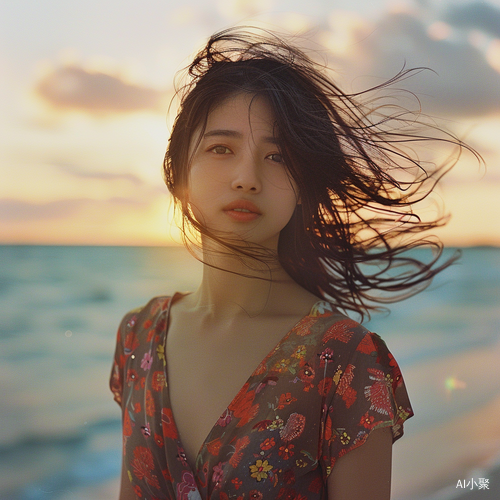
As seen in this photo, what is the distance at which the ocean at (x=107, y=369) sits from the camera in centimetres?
287

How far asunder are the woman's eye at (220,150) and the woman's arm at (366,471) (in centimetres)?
60

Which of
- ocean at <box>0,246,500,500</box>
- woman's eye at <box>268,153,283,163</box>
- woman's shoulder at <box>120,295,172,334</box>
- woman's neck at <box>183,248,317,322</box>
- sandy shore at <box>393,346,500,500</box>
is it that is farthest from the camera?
ocean at <box>0,246,500,500</box>

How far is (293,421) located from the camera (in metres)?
0.93

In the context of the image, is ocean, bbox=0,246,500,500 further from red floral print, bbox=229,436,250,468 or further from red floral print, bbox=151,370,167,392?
red floral print, bbox=229,436,250,468

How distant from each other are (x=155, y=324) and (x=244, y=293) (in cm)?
26

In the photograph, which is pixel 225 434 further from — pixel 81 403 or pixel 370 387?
pixel 81 403

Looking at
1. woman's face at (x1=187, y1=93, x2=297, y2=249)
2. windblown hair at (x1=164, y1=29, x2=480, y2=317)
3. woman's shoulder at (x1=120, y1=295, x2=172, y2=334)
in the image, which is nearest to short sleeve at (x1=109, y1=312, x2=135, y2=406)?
woman's shoulder at (x1=120, y1=295, x2=172, y2=334)

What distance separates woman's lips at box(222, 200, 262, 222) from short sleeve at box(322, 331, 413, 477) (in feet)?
1.05

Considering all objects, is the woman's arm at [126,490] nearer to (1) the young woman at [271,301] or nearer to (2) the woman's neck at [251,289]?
(1) the young woman at [271,301]

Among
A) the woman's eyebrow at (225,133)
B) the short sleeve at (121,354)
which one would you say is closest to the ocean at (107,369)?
the short sleeve at (121,354)

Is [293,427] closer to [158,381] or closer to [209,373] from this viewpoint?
[209,373]

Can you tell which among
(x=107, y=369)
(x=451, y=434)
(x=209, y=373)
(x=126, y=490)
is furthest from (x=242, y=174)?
(x=107, y=369)

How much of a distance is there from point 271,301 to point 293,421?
0.27 meters

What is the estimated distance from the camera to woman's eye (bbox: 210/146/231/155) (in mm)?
1000
